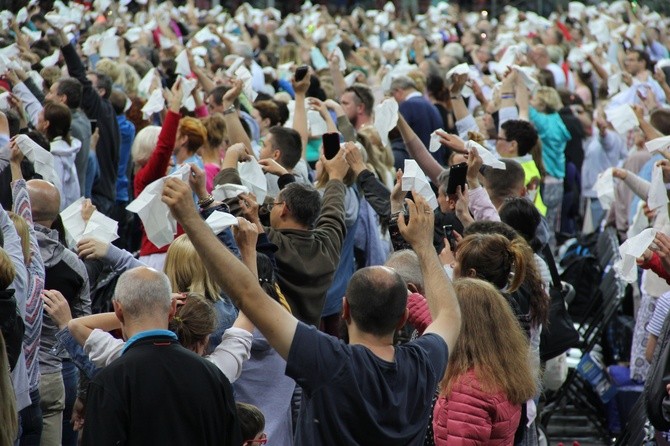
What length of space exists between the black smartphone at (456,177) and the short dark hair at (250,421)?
1944mm

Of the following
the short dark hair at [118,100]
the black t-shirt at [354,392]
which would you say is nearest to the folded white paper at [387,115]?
the short dark hair at [118,100]

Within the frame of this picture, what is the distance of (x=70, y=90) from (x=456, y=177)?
3.90 metres

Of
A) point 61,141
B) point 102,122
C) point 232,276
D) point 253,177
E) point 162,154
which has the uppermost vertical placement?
point 232,276

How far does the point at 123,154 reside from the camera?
10242mm

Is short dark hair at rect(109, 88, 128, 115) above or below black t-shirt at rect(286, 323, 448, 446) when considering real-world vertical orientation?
below

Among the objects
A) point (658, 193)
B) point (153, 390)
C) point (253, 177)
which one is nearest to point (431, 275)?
point (153, 390)

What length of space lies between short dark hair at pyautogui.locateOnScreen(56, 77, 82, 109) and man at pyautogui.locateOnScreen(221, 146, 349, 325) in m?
3.25

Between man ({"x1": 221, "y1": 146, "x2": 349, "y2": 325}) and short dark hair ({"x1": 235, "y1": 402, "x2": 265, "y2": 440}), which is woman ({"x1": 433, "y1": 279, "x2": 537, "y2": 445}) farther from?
man ({"x1": 221, "y1": 146, "x2": 349, "y2": 325})

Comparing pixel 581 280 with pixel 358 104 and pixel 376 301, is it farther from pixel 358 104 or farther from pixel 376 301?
pixel 376 301

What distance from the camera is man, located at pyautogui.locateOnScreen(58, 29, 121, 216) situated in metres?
9.34

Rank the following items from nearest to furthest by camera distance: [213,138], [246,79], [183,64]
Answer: [213,138] → [246,79] → [183,64]

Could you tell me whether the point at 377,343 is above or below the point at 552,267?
above

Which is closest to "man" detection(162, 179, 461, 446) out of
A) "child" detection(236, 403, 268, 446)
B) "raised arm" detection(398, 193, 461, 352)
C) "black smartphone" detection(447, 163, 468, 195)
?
"raised arm" detection(398, 193, 461, 352)

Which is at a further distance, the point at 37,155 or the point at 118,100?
the point at 118,100
